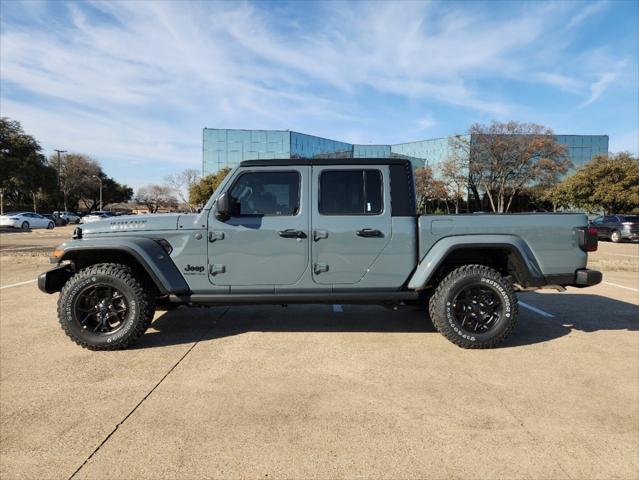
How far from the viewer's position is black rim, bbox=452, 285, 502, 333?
3941 millimetres

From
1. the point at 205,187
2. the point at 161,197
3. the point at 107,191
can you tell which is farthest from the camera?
the point at 161,197

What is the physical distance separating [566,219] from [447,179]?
4158 centimetres

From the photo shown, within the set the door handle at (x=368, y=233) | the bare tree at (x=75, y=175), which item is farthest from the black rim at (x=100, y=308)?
the bare tree at (x=75, y=175)

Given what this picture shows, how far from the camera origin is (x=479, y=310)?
3.95 metres

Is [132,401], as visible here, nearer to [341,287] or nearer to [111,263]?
[111,263]

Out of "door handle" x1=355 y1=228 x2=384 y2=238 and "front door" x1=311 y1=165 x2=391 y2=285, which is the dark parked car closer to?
"front door" x1=311 y1=165 x2=391 y2=285

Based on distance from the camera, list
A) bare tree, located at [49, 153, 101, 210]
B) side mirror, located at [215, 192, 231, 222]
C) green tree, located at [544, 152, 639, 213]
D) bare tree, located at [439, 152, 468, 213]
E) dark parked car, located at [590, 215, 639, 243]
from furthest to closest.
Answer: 1. bare tree, located at [49, 153, 101, 210]
2. bare tree, located at [439, 152, 468, 213]
3. green tree, located at [544, 152, 639, 213]
4. dark parked car, located at [590, 215, 639, 243]
5. side mirror, located at [215, 192, 231, 222]

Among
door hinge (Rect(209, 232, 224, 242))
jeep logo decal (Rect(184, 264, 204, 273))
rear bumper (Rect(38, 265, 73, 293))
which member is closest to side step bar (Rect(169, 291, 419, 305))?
jeep logo decal (Rect(184, 264, 204, 273))

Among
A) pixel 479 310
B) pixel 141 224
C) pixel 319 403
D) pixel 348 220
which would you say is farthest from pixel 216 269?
pixel 479 310

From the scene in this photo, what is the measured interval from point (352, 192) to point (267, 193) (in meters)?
0.91

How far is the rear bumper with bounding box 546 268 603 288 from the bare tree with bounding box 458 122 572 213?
36300 mm

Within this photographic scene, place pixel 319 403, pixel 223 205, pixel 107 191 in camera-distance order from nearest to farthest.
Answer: pixel 319 403 < pixel 223 205 < pixel 107 191

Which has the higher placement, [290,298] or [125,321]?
[290,298]

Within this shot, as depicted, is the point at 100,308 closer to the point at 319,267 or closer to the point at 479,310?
the point at 319,267
